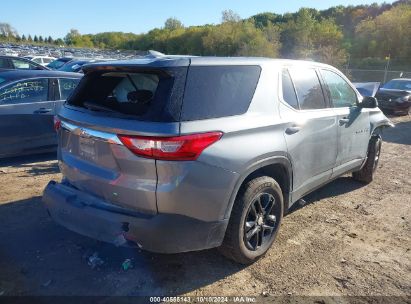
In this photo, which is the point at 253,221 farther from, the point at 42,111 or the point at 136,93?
the point at 42,111

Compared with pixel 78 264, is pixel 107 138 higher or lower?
higher

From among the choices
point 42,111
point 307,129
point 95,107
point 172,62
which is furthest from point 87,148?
point 42,111

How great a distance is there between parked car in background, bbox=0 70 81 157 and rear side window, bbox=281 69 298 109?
4.38 metres

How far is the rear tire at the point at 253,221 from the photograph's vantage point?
123 inches

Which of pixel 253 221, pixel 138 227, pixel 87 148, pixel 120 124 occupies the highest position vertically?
pixel 120 124

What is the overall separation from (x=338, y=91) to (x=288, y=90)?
1303 millimetres

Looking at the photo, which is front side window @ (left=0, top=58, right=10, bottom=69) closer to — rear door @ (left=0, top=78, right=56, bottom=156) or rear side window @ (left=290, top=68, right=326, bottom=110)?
rear door @ (left=0, top=78, right=56, bottom=156)

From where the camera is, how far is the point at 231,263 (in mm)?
3459

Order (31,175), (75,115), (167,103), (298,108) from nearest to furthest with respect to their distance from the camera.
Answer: (167,103) < (75,115) < (298,108) < (31,175)

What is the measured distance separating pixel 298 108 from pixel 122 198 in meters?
2.00

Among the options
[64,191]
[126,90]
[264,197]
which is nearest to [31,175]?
[64,191]

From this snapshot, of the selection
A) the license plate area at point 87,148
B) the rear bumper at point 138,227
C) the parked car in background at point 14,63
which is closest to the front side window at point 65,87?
A: the license plate area at point 87,148

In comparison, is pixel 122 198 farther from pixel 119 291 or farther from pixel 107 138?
pixel 119 291

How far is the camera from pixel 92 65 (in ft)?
11.0
